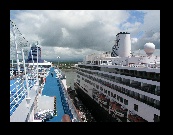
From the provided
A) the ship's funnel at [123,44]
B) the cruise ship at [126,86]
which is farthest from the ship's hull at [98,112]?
the ship's funnel at [123,44]

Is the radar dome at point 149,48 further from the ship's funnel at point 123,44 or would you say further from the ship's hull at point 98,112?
the ship's funnel at point 123,44

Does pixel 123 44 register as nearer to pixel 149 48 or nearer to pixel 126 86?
pixel 149 48

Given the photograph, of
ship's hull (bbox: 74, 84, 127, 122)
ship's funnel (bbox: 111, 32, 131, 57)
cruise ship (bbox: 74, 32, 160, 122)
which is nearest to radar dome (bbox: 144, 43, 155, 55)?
cruise ship (bbox: 74, 32, 160, 122)

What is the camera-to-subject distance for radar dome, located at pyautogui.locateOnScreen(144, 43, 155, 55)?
1257cm

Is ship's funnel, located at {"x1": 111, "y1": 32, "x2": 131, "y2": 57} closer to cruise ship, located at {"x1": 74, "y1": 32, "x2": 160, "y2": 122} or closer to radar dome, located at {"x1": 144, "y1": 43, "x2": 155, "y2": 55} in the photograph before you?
cruise ship, located at {"x1": 74, "y1": 32, "x2": 160, "y2": 122}

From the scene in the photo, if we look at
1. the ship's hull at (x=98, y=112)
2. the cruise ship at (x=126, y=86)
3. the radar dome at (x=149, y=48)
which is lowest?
the ship's hull at (x=98, y=112)

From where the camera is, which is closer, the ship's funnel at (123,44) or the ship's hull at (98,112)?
the ship's hull at (98,112)

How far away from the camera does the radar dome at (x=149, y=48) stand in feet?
41.2

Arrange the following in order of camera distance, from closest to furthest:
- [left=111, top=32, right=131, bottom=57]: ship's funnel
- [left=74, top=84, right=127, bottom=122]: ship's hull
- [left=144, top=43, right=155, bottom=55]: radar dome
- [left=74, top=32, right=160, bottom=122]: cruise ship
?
[left=74, top=32, right=160, bottom=122]: cruise ship
[left=144, top=43, right=155, bottom=55]: radar dome
[left=74, top=84, right=127, bottom=122]: ship's hull
[left=111, top=32, right=131, bottom=57]: ship's funnel

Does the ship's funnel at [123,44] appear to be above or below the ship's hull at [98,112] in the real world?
above

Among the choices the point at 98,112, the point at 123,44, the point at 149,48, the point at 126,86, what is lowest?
the point at 98,112

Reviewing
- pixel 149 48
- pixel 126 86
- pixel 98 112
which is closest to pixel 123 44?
pixel 98 112

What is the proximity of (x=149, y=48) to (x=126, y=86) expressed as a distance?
247cm

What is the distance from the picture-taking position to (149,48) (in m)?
12.6
